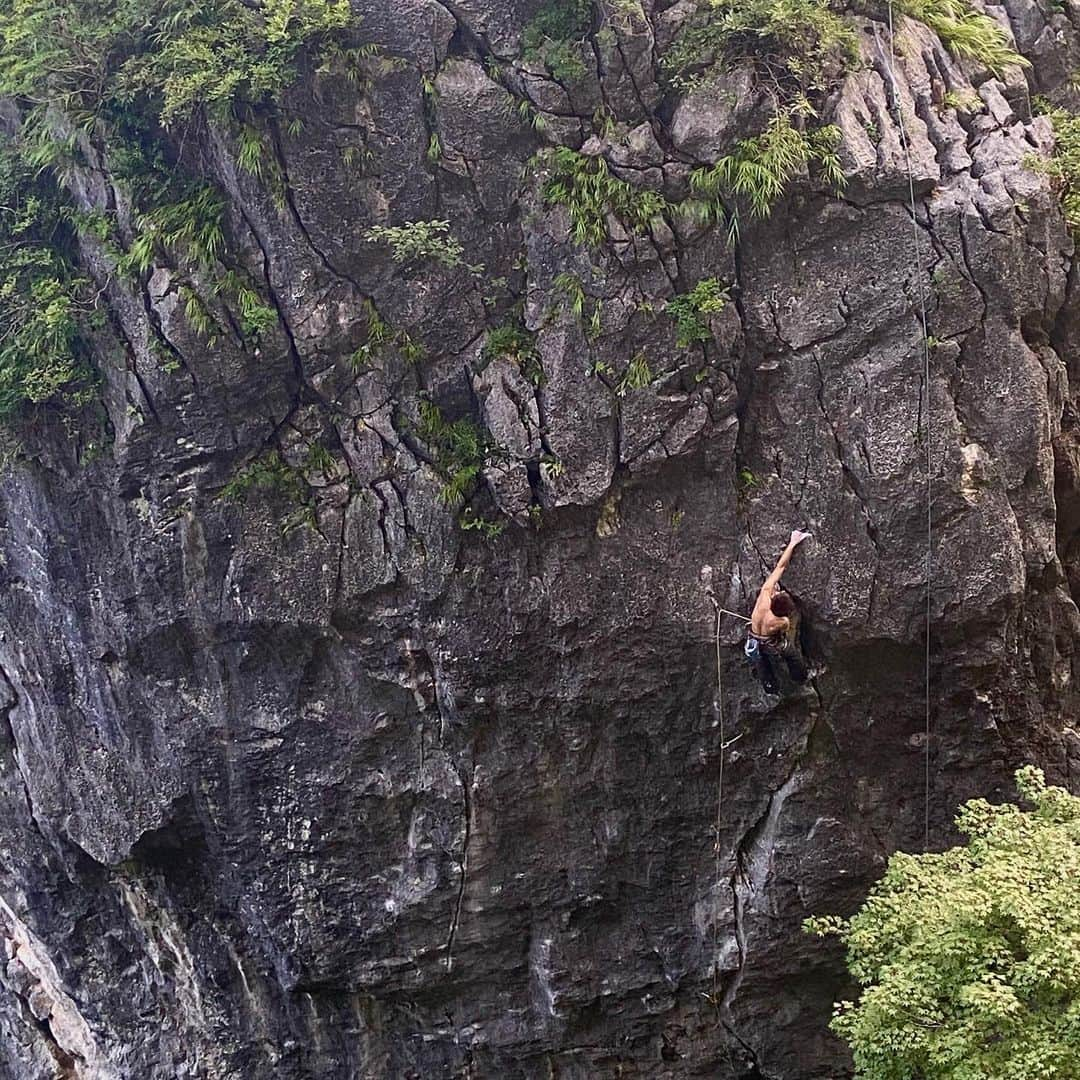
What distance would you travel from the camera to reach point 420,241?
7789mm

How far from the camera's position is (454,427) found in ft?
26.7

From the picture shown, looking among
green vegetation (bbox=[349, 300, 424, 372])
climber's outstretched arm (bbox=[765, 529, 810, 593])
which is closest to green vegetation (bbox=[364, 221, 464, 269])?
green vegetation (bbox=[349, 300, 424, 372])

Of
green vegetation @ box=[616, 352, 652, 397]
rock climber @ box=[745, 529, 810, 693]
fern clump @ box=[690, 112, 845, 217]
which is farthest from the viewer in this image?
green vegetation @ box=[616, 352, 652, 397]

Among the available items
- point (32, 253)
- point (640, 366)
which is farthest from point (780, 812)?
point (32, 253)

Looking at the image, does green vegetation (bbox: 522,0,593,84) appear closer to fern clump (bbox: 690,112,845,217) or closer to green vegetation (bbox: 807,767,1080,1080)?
fern clump (bbox: 690,112,845,217)

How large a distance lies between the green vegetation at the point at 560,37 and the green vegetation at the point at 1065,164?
3.88 m

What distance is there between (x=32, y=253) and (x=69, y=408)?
141cm

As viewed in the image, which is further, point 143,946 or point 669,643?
point 143,946

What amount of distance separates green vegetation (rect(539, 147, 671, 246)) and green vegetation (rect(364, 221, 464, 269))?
96 centimetres

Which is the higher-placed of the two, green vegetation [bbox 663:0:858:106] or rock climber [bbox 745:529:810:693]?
green vegetation [bbox 663:0:858:106]

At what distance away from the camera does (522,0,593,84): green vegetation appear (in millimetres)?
7641

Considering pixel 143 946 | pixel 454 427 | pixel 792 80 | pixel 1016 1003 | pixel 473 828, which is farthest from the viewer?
pixel 143 946

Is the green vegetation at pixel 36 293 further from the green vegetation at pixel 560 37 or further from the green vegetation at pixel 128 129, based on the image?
the green vegetation at pixel 560 37

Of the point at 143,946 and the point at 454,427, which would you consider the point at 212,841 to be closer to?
the point at 143,946
